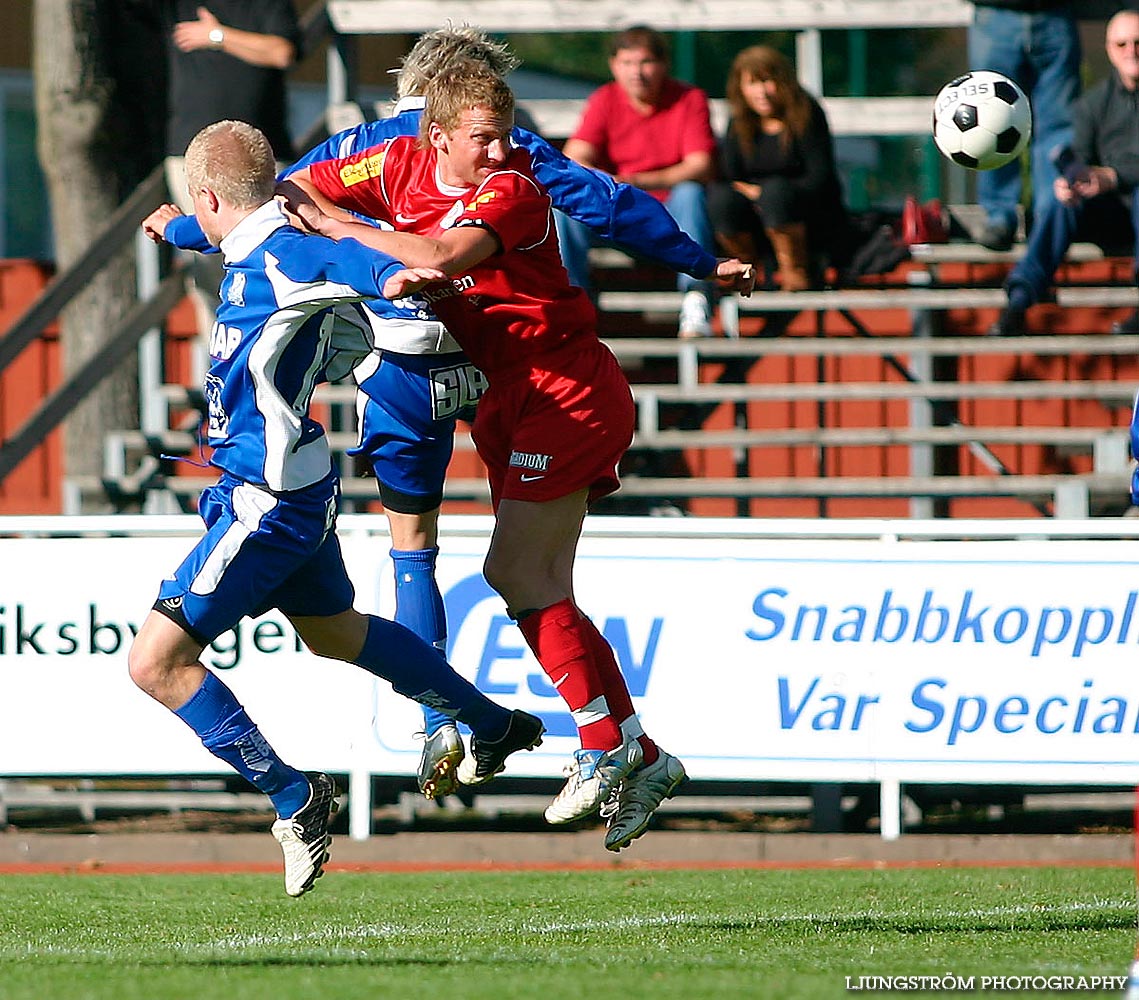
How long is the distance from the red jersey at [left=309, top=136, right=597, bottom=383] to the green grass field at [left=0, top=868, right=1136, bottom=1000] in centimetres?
184

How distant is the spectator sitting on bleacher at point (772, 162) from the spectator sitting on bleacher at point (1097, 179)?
3.63 feet

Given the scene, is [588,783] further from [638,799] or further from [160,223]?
[160,223]

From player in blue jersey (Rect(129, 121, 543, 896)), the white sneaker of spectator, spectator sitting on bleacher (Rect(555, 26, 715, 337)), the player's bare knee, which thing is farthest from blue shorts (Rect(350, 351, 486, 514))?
the white sneaker of spectator

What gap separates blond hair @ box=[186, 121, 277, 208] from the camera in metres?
5.78

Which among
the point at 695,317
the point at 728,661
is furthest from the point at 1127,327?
the point at 728,661

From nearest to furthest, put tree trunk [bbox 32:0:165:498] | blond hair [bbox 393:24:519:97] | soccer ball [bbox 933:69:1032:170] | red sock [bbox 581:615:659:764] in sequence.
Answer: blond hair [bbox 393:24:519:97] < red sock [bbox 581:615:659:764] < soccer ball [bbox 933:69:1032:170] < tree trunk [bbox 32:0:165:498]

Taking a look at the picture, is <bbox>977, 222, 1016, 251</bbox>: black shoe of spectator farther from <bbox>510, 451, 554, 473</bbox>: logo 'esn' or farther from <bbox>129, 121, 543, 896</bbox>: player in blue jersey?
<bbox>129, 121, 543, 896</bbox>: player in blue jersey

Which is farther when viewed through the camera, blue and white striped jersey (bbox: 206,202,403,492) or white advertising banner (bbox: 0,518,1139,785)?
white advertising banner (bbox: 0,518,1139,785)

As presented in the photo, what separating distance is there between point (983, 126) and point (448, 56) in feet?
11.4

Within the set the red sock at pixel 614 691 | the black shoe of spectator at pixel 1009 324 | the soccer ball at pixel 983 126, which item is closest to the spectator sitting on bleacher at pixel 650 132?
the black shoe of spectator at pixel 1009 324

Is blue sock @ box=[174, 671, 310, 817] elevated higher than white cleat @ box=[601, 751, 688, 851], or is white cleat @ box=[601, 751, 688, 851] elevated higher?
blue sock @ box=[174, 671, 310, 817]

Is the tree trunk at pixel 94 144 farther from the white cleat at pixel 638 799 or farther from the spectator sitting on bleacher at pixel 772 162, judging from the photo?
the white cleat at pixel 638 799

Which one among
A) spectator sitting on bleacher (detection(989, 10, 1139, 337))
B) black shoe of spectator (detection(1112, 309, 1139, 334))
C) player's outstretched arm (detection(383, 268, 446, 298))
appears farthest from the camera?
black shoe of spectator (detection(1112, 309, 1139, 334))

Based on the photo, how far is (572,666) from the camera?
6.27m
